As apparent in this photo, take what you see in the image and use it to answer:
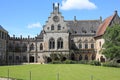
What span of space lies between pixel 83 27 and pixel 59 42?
9.77m

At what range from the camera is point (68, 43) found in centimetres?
7731

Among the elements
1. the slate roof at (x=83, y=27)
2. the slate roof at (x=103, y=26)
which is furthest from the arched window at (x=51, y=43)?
the slate roof at (x=103, y=26)

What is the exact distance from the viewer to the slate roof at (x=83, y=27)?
82.5 meters

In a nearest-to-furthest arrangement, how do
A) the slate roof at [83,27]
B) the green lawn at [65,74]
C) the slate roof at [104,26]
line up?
the green lawn at [65,74] < the slate roof at [104,26] < the slate roof at [83,27]

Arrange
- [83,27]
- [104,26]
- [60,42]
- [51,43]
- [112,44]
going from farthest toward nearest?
1. [83,27]
2. [51,43]
3. [60,42]
4. [104,26]
5. [112,44]

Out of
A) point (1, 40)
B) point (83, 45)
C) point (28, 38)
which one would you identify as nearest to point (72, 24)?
point (83, 45)

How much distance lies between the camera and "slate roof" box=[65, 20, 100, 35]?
82.5 meters

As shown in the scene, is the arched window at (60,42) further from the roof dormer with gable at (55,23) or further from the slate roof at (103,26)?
the slate roof at (103,26)

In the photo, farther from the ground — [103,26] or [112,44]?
[103,26]

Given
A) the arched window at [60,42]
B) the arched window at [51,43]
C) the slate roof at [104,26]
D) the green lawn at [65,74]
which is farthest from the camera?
the arched window at [51,43]

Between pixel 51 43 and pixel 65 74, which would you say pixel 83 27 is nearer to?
pixel 51 43

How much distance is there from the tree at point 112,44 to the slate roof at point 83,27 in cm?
2347

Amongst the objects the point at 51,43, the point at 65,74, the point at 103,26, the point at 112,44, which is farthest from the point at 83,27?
the point at 65,74

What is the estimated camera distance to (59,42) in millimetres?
77938
